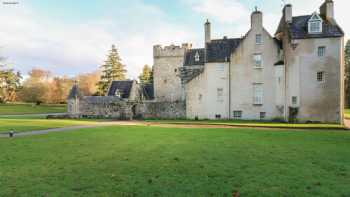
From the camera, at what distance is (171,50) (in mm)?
45844

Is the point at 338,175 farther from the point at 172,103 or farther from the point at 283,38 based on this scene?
the point at 172,103

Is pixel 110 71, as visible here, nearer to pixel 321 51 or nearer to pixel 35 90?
pixel 35 90

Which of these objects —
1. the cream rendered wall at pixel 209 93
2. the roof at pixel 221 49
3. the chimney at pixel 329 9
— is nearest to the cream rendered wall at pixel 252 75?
the cream rendered wall at pixel 209 93

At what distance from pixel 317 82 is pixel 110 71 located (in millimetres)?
50779

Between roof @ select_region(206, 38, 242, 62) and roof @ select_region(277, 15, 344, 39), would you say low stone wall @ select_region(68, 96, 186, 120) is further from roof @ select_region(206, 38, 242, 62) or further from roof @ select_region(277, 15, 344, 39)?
roof @ select_region(277, 15, 344, 39)

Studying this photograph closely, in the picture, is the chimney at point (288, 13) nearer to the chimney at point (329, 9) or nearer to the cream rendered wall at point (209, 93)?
the chimney at point (329, 9)

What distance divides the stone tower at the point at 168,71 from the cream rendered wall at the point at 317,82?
Result: 22456 mm

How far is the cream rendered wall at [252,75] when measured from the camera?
30.1m

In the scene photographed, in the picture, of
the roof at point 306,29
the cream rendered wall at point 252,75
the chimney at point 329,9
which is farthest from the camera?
the cream rendered wall at point 252,75

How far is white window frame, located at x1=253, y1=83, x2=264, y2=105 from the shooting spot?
3064 cm

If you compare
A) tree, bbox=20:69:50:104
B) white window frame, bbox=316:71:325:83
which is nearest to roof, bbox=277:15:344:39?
white window frame, bbox=316:71:325:83

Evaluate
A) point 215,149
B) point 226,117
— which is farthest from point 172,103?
point 215,149

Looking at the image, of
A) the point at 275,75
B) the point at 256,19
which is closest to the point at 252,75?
the point at 275,75

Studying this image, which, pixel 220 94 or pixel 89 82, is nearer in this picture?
pixel 220 94
